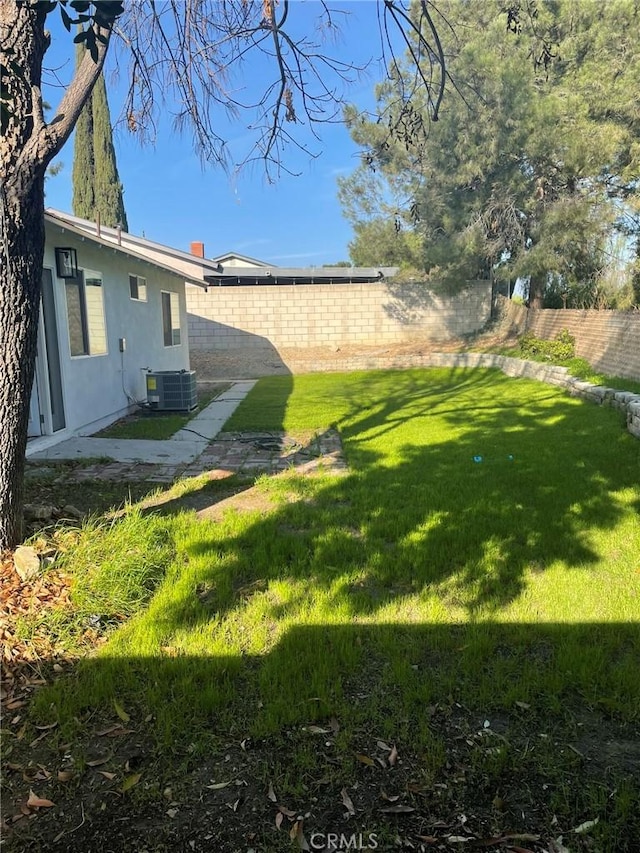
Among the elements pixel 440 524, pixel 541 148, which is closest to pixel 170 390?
pixel 440 524

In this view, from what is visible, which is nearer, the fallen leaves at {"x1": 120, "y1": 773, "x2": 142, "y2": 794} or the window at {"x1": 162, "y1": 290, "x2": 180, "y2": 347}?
the fallen leaves at {"x1": 120, "y1": 773, "x2": 142, "y2": 794}

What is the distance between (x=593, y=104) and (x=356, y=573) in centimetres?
1557

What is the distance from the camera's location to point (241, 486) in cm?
546

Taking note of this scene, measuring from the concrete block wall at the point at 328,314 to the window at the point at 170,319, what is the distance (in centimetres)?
530

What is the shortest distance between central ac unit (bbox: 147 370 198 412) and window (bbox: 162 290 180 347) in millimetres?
2813

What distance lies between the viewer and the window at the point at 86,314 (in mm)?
7809

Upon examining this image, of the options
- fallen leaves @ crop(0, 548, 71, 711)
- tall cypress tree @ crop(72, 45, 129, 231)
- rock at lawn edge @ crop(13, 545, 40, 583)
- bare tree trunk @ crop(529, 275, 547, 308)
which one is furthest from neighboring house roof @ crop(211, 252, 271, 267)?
fallen leaves @ crop(0, 548, 71, 711)

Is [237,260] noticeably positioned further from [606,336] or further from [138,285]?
[606,336]

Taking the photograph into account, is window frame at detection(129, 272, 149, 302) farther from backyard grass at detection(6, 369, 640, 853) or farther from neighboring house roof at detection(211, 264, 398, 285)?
neighboring house roof at detection(211, 264, 398, 285)

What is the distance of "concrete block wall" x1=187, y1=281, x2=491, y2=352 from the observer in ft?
63.5

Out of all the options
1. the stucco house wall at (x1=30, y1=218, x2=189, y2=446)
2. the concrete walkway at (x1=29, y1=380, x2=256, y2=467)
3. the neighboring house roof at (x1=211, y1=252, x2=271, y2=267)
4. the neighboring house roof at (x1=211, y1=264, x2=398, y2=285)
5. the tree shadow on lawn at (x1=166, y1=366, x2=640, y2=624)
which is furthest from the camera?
the neighboring house roof at (x1=211, y1=252, x2=271, y2=267)

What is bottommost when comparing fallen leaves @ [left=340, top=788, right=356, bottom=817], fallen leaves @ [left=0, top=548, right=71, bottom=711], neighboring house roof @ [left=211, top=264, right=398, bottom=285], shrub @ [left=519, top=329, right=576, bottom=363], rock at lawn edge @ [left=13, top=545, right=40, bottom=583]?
fallen leaves @ [left=340, top=788, right=356, bottom=817]

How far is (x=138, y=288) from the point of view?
10.8 m

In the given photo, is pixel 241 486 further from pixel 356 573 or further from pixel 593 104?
pixel 593 104
